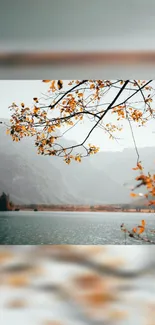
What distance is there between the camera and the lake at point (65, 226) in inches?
216

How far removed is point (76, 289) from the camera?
8.06 ft

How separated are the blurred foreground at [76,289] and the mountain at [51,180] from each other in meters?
1.94

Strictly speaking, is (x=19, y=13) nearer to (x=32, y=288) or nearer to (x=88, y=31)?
→ (x=88, y=31)

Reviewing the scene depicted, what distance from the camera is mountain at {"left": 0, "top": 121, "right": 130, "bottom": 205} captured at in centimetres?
561

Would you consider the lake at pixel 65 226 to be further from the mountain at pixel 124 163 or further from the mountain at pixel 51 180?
the mountain at pixel 124 163

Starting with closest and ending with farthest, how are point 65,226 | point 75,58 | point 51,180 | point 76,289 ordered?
point 76,289, point 75,58, point 65,226, point 51,180

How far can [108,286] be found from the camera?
99.8 inches

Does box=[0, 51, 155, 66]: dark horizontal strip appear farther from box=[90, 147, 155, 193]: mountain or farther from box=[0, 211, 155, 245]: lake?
box=[0, 211, 155, 245]: lake

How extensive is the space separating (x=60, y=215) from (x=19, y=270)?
2.72m

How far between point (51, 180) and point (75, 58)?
2.59 m

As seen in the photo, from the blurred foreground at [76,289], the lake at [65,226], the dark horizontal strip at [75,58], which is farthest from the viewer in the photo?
the lake at [65,226]

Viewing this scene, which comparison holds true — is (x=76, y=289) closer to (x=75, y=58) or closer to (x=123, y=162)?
(x=75, y=58)

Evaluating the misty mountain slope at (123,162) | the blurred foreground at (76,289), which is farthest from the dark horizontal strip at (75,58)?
the misty mountain slope at (123,162)

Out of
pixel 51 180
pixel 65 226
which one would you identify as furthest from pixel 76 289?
pixel 51 180
